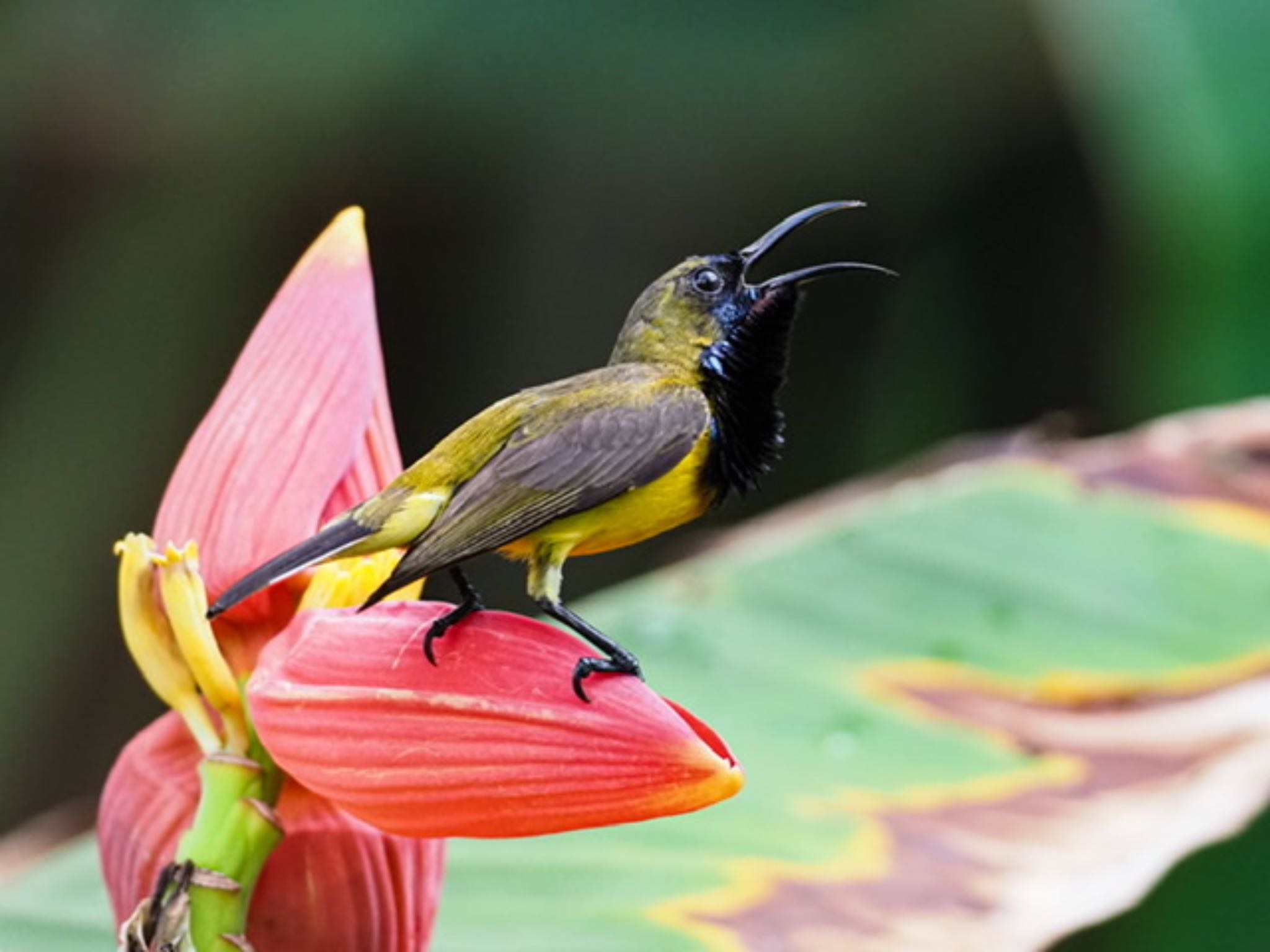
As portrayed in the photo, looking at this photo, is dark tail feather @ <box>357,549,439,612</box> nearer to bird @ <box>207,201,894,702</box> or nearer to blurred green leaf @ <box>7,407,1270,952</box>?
bird @ <box>207,201,894,702</box>

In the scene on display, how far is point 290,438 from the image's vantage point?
0.35 meters

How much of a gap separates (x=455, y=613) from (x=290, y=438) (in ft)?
0.22

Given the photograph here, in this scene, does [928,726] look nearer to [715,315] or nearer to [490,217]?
[715,315]

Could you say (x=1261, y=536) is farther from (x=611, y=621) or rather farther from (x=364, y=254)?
(x=364, y=254)

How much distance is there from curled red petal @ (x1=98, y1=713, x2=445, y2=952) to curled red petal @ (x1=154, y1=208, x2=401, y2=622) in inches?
1.5

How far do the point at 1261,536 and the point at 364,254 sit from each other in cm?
49

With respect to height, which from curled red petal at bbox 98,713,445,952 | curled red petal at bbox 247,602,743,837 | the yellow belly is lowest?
curled red petal at bbox 98,713,445,952

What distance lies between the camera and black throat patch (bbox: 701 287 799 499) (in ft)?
0.98

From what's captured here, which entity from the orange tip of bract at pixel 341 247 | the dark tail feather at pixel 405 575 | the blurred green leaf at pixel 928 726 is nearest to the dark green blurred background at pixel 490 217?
the blurred green leaf at pixel 928 726

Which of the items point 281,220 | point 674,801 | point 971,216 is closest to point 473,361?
point 281,220

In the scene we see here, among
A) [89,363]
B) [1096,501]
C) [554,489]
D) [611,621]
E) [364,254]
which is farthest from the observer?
[89,363]

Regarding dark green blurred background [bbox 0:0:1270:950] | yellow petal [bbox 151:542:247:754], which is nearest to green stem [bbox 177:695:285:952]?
yellow petal [bbox 151:542:247:754]

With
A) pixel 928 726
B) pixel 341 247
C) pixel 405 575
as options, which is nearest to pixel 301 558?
pixel 405 575

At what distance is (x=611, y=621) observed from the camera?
68 centimetres
